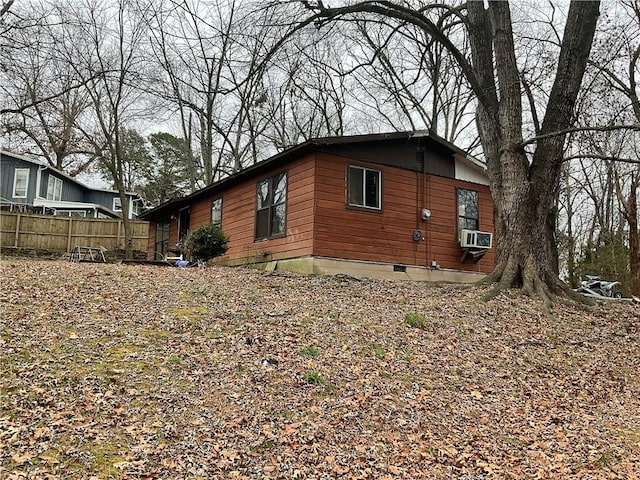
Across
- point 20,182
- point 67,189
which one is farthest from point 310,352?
point 67,189

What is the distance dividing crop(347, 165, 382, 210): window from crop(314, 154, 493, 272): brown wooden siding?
13cm

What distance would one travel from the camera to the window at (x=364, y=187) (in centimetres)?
1115

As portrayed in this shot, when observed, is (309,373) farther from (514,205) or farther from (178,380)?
(514,205)

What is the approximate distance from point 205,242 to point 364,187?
3873 mm

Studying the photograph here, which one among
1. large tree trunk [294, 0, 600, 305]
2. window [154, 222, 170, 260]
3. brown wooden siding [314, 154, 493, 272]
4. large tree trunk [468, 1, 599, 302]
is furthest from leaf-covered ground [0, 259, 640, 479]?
window [154, 222, 170, 260]

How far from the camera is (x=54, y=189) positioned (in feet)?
88.0

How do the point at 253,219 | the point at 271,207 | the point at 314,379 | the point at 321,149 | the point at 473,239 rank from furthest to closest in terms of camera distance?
the point at 253,219 < the point at 473,239 < the point at 271,207 < the point at 321,149 < the point at 314,379

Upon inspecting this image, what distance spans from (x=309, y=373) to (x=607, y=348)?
4264 millimetres

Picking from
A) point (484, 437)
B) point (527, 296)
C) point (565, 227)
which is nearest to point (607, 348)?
point (527, 296)

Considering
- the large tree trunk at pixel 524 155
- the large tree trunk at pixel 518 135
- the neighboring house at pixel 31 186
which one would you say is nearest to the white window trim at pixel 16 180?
the neighboring house at pixel 31 186

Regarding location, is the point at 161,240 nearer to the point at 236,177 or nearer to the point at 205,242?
the point at 236,177

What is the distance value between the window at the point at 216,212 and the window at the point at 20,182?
48.1ft

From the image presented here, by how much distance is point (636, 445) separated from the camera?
4355 millimetres

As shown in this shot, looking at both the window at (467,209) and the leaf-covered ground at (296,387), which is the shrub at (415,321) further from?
the window at (467,209)
